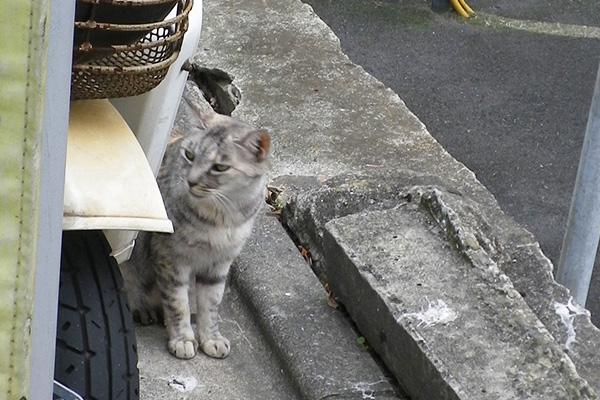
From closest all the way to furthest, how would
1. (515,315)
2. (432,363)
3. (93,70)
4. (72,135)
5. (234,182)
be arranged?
(93,70), (72,135), (432,363), (515,315), (234,182)

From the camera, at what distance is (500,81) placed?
5770 millimetres

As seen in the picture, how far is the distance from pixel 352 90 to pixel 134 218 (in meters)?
2.66

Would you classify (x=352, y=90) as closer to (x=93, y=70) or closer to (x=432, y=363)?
(x=432, y=363)

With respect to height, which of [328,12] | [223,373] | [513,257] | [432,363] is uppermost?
[432,363]

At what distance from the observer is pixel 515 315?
2639 mm

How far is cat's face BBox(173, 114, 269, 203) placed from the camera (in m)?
2.81

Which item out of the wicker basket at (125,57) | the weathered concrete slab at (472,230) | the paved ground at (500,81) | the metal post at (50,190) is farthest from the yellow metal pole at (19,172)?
the paved ground at (500,81)

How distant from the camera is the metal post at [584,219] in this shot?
295 cm

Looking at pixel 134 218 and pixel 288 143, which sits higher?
pixel 134 218

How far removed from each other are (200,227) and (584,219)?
3.88ft

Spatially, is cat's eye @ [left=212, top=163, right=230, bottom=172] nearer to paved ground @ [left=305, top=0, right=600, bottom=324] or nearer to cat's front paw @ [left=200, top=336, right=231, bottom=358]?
cat's front paw @ [left=200, top=336, right=231, bottom=358]

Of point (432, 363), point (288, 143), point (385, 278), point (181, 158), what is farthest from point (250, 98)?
point (432, 363)

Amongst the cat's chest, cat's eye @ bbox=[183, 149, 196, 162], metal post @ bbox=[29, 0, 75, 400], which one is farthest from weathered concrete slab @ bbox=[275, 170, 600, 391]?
metal post @ bbox=[29, 0, 75, 400]

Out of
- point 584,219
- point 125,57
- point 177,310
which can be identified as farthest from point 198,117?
point 584,219
